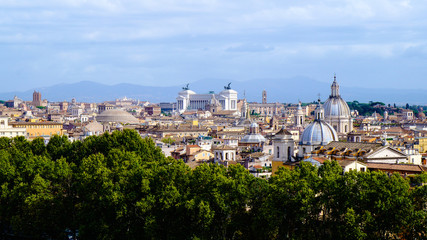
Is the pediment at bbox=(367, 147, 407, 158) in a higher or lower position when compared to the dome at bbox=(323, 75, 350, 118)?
lower

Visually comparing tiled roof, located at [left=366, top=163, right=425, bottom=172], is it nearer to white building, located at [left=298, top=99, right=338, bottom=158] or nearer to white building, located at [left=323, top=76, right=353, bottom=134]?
white building, located at [left=298, top=99, right=338, bottom=158]

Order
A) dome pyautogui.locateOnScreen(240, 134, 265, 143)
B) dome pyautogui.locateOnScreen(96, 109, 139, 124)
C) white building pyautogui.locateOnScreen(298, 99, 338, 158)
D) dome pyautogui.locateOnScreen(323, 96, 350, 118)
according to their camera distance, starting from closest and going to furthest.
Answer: white building pyautogui.locateOnScreen(298, 99, 338, 158), dome pyautogui.locateOnScreen(240, 134, 265, 143), dome pyautogui.locateOnScreen(323, 96, 350, 118), dome pyautogui.locateOnScreen(96, 109, 139, 124)

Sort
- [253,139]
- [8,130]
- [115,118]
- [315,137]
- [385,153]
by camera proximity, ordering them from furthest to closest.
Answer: [115,118] → [253,139] → [8,130] → [315,137] → [385,153]

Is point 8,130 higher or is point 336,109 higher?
point 336,109

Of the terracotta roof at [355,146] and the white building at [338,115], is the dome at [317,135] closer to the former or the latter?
the terracotta roof at [355,146]

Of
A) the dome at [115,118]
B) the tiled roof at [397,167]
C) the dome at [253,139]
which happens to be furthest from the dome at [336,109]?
the dome at [115,118]

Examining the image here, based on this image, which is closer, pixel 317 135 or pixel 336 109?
pixel 317 135

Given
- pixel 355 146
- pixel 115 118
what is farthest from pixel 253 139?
pixel 115 118

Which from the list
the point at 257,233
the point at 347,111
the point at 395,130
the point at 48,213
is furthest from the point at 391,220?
the point at 395,130

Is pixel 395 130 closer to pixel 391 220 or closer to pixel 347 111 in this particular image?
pixel 347 111

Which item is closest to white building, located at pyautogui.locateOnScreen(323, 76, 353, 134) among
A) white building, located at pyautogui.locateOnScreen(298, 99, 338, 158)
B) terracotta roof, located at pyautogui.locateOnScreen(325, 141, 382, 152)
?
white building, located at pyautogui.locateOnScreen(298, 99, 338, 158)

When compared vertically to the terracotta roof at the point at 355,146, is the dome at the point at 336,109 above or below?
above

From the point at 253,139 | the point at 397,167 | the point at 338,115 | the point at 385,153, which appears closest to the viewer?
the point at 397,167

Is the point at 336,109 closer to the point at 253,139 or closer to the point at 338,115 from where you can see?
the point at 338,115
